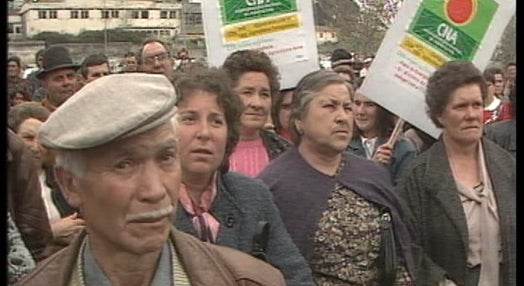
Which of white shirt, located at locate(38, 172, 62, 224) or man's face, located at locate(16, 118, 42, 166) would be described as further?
man's face, located at locate(16, 118, 42, 166)

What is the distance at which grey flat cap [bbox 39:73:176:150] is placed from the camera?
6.23 feet

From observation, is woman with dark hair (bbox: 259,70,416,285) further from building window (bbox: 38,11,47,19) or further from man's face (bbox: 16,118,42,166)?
building window (bbox: 38,11,47,19)

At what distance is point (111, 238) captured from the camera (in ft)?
6.48

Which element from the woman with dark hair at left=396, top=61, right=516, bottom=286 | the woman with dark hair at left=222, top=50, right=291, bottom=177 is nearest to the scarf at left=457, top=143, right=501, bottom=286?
the woman with dark hair at left=396, top=61, right=516, bottom=286

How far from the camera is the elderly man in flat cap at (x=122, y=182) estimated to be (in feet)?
6.31

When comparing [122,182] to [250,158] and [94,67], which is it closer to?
[250,158]

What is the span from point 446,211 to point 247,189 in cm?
104

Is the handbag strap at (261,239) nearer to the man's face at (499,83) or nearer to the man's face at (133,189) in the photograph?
the man's face at (133,189)

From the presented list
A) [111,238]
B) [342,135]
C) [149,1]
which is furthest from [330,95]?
[149,1]

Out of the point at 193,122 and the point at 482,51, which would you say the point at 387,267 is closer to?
the point at 193,122

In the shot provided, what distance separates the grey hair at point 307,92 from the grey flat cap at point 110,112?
5.61 feet

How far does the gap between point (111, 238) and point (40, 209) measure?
1.43 meters

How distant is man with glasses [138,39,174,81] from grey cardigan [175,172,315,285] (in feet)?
9.71

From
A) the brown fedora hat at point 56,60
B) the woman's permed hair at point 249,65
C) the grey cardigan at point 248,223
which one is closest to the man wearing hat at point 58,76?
the brown fedora hat at point 56,60
